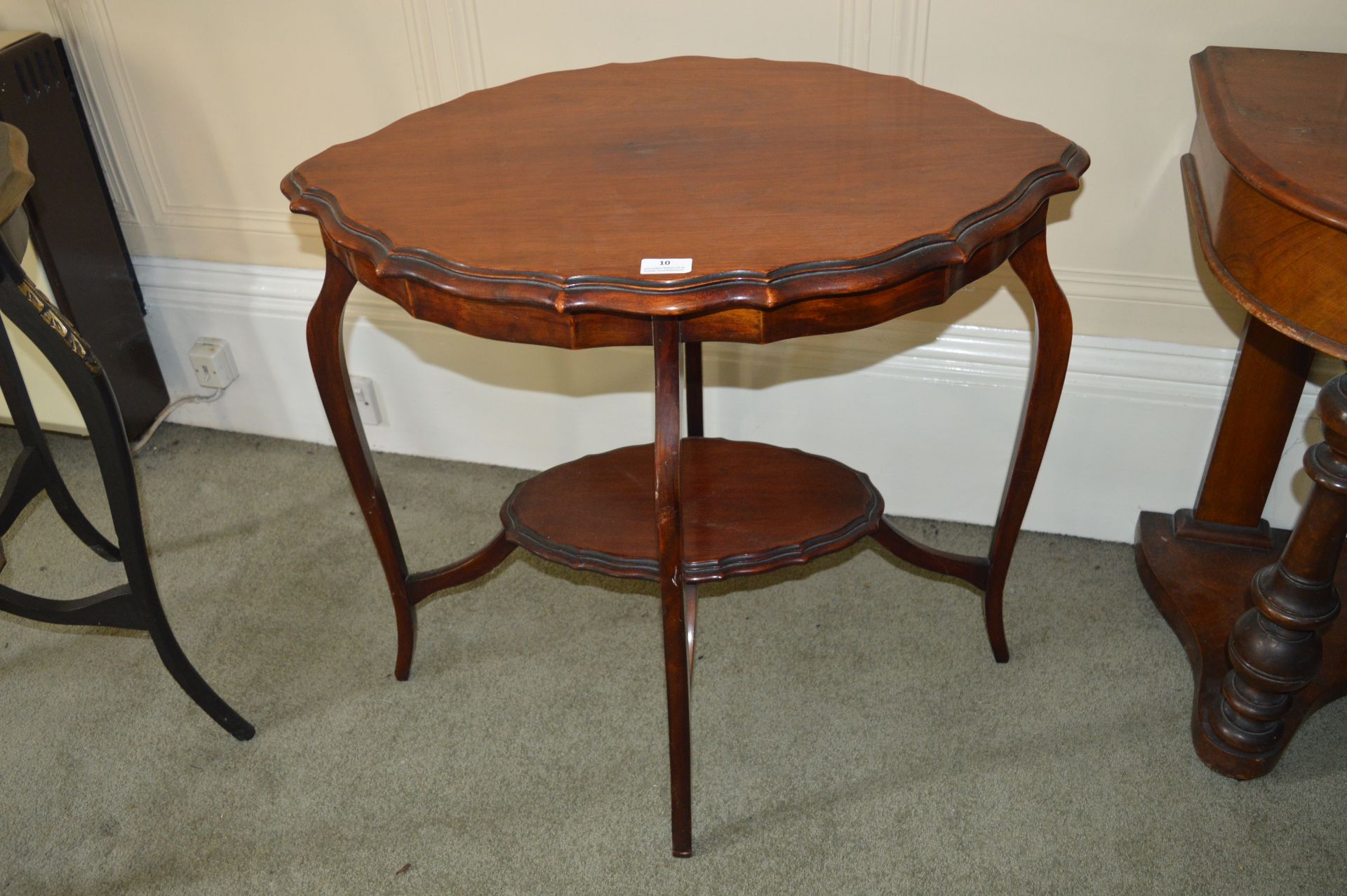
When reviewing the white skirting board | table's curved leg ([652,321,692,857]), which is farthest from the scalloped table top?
the white skirting board

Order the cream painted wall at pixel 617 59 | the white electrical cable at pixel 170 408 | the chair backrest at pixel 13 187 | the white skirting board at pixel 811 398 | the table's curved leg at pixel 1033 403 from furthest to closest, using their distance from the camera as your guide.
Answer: the white electrical cable at pixel 170 408, the white skirting board at pixel 811 398, the cream painted wall at pixel 617 59, the table's curved leg at pixel 1033 403, the chair backrest at pixel 13 187

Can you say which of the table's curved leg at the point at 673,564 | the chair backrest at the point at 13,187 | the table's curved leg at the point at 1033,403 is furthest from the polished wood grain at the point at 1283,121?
the chair backrest at the point at 13,187

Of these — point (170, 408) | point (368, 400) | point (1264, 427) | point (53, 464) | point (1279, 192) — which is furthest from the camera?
point (170, 408)

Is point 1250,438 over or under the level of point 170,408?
over

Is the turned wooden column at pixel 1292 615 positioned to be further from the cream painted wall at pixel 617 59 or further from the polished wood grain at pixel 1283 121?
the cream painted wall at pixel 617 59

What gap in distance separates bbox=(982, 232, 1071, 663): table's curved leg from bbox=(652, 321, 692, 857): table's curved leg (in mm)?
450

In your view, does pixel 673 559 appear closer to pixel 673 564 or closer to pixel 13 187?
pixel 673 564

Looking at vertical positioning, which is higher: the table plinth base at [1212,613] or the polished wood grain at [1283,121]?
the polished wood grain at [1283,121]

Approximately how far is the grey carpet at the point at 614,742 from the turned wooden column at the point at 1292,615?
0.35 feet

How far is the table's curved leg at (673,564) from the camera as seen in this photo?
1062 millimetres

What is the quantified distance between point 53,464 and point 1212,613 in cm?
186

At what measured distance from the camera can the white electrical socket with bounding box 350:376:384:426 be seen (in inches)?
82.8

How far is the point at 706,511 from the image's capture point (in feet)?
4.79

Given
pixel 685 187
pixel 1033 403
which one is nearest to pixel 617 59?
pixel 685 187
